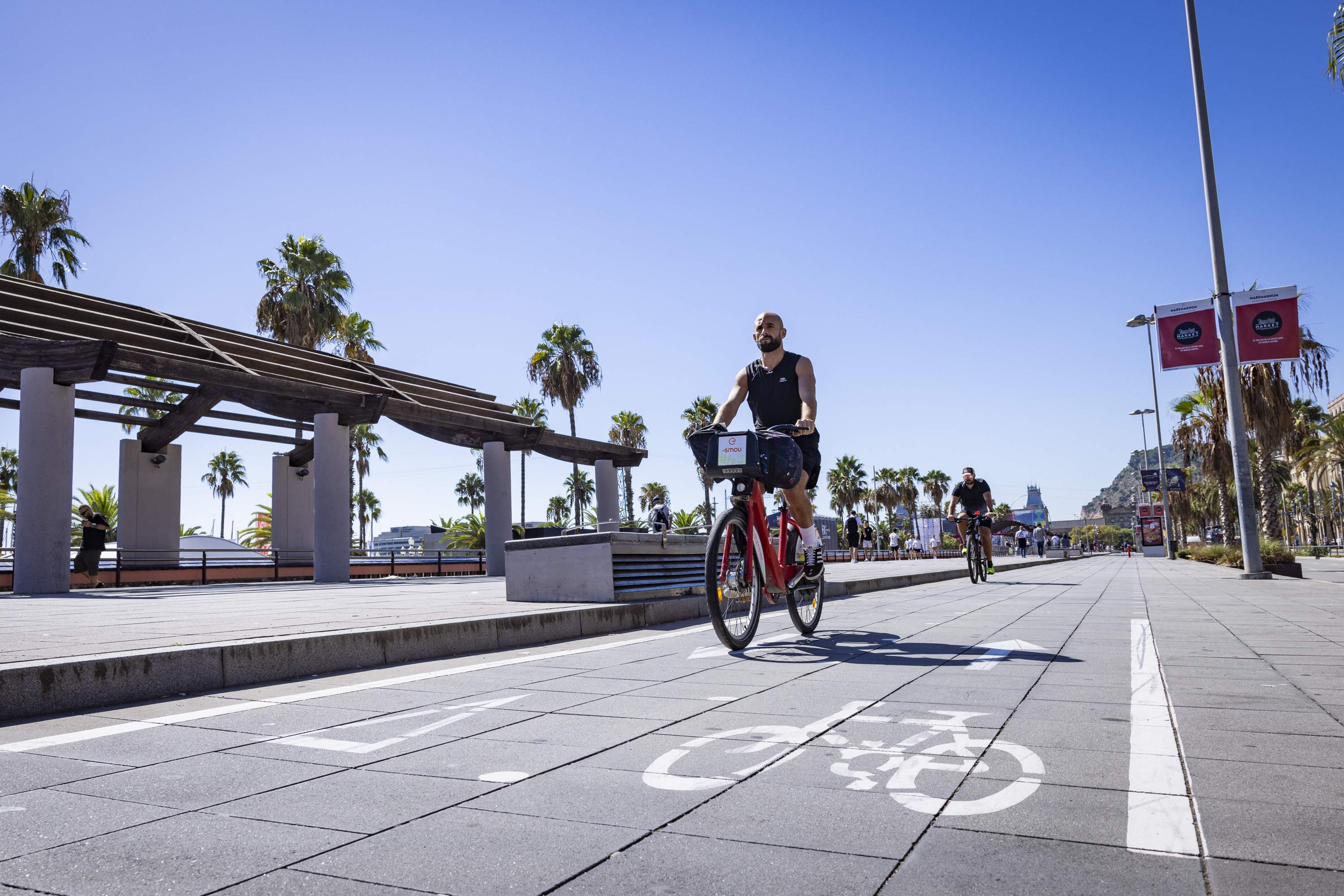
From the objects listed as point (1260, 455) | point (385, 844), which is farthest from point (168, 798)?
point (1260, 455)

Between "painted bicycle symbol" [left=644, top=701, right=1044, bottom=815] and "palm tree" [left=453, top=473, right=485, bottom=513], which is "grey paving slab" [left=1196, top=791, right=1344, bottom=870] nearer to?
"painted bicycle symbol" [left=644, top=701, right=1044, bottom=815]

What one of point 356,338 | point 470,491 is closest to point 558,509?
point 470,491

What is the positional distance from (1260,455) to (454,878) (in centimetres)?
3649

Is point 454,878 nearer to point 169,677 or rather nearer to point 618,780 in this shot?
point 618,780

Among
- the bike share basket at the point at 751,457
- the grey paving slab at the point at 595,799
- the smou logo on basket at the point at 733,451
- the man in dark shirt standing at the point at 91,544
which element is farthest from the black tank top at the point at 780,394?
Result: the man in dark shirt standing at the point at 91,544

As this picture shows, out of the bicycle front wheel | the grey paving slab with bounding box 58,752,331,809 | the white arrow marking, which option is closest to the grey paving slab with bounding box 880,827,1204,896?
the grey paving slab with bounding box 58,752,331,809

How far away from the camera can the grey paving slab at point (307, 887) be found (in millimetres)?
1935

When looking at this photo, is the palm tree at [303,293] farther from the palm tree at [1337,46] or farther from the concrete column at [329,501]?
the palm tree at [1337,46]

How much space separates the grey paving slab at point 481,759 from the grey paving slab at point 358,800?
76 millimetres

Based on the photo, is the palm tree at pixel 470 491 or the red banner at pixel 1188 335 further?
the palm tree at pixel 470 491

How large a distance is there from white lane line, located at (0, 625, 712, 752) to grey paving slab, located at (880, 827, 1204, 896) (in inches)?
128

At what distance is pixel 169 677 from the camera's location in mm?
4605

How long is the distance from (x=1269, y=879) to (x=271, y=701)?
413cm

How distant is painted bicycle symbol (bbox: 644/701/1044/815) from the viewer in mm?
2607
